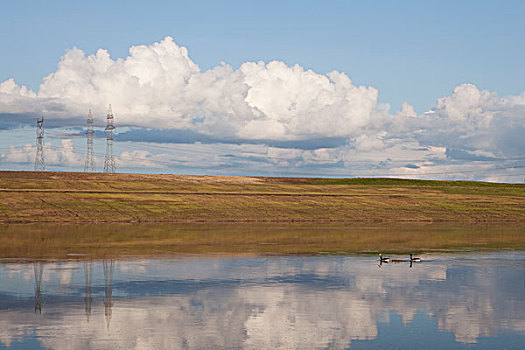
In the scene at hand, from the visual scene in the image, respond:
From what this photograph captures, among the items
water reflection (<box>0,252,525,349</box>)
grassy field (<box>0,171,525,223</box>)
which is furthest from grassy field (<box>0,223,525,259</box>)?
grassy field (<box>0,171,525,223</box>)

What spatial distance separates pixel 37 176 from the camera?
5576 inches

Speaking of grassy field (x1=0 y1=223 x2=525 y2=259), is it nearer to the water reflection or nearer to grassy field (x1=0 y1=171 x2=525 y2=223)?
the water reflection

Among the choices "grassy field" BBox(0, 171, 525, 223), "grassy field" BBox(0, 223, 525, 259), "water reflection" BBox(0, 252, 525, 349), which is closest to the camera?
"water reflection" BBox(0, 252, 525, 349)

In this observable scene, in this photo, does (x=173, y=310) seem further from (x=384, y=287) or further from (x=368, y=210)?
(x=368, y=210)

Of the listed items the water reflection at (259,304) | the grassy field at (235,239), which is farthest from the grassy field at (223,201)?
the water reflection at (259,304)

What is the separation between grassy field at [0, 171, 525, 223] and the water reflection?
162 ft

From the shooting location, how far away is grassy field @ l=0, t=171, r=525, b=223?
100 m

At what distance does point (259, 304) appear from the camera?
34.9 m

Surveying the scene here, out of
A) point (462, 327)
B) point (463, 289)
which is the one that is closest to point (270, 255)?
point (463, 289)

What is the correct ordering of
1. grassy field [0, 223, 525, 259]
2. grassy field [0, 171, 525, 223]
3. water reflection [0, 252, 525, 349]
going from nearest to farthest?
water reflection [0, 252, 525, 349]
grassy field [0, 223, 525, 259]
grassy field [0, 171, 525, 223]

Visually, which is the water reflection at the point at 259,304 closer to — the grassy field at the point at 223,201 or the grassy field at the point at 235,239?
the grassy field at the point at 235,239

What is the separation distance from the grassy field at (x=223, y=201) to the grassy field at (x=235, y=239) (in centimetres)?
984

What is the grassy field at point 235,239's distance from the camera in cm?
5909

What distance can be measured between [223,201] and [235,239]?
4571cm
